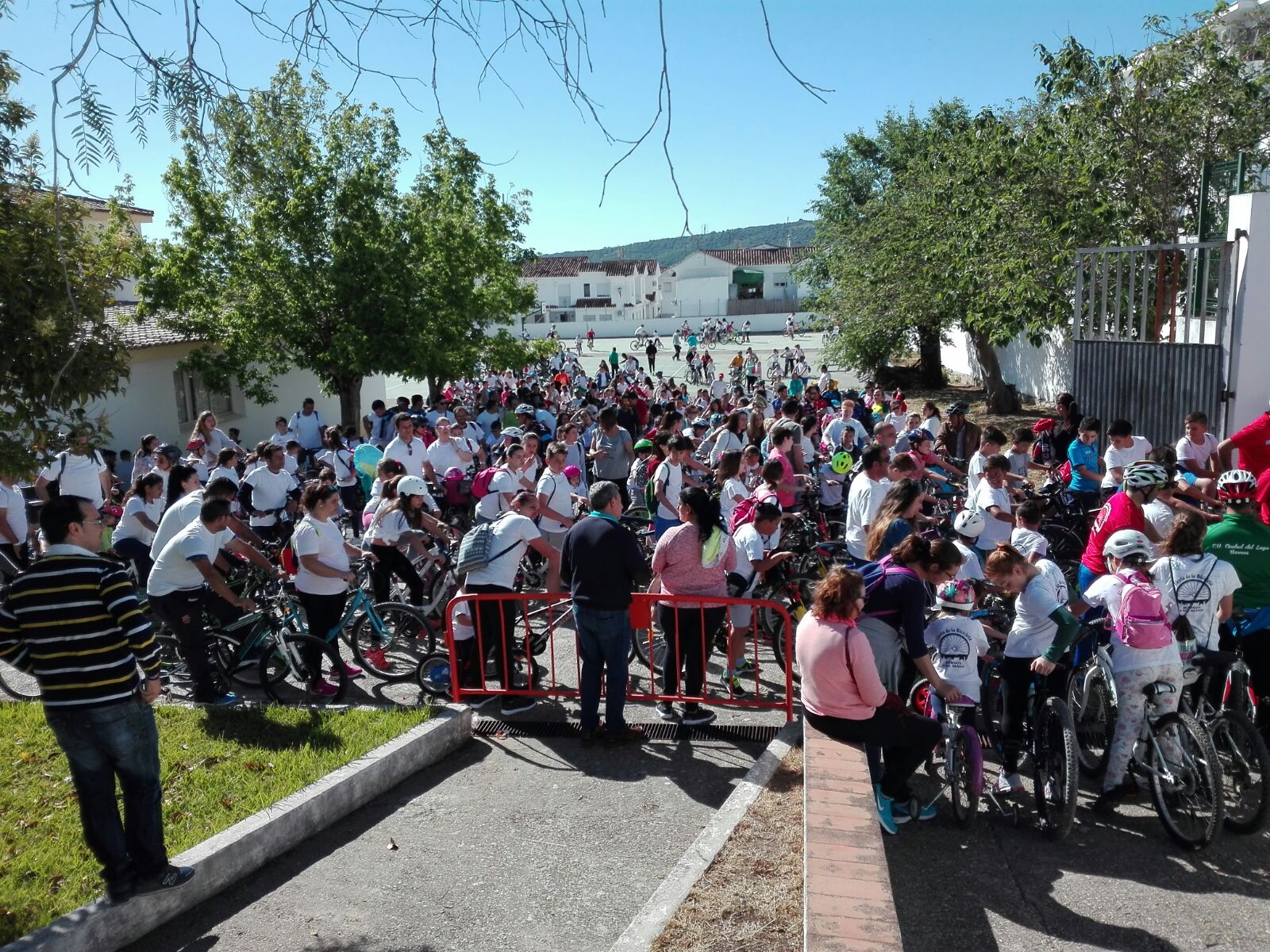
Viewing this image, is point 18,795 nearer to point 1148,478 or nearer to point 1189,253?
point 1148,478

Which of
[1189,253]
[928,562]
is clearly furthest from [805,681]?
[1189,253]

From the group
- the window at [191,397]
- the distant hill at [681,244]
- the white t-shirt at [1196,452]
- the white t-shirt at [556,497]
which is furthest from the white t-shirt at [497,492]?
the distant hill at [681,244]

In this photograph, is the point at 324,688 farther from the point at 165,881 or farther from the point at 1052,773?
the point at 1052,773

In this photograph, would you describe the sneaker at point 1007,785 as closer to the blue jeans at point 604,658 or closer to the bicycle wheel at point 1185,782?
the bicycle wheel at point 1185,782

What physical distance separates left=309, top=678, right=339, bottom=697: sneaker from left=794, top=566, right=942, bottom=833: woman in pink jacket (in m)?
3.97

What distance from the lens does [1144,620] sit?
17.5 ft

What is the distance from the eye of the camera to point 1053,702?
535 cm

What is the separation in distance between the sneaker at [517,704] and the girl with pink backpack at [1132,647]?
12.7 ft

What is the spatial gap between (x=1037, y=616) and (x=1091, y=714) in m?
1.03

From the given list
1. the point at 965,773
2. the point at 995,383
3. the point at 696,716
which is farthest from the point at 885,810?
the point at 995,383

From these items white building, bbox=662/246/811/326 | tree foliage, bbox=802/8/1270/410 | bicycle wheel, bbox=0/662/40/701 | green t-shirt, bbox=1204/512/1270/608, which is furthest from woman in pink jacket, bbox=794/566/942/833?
white building, bbox=662/246/811/326

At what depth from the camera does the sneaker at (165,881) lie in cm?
461

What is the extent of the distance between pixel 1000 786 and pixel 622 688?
7.95 ft

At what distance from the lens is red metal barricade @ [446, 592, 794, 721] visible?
696 centimetres
